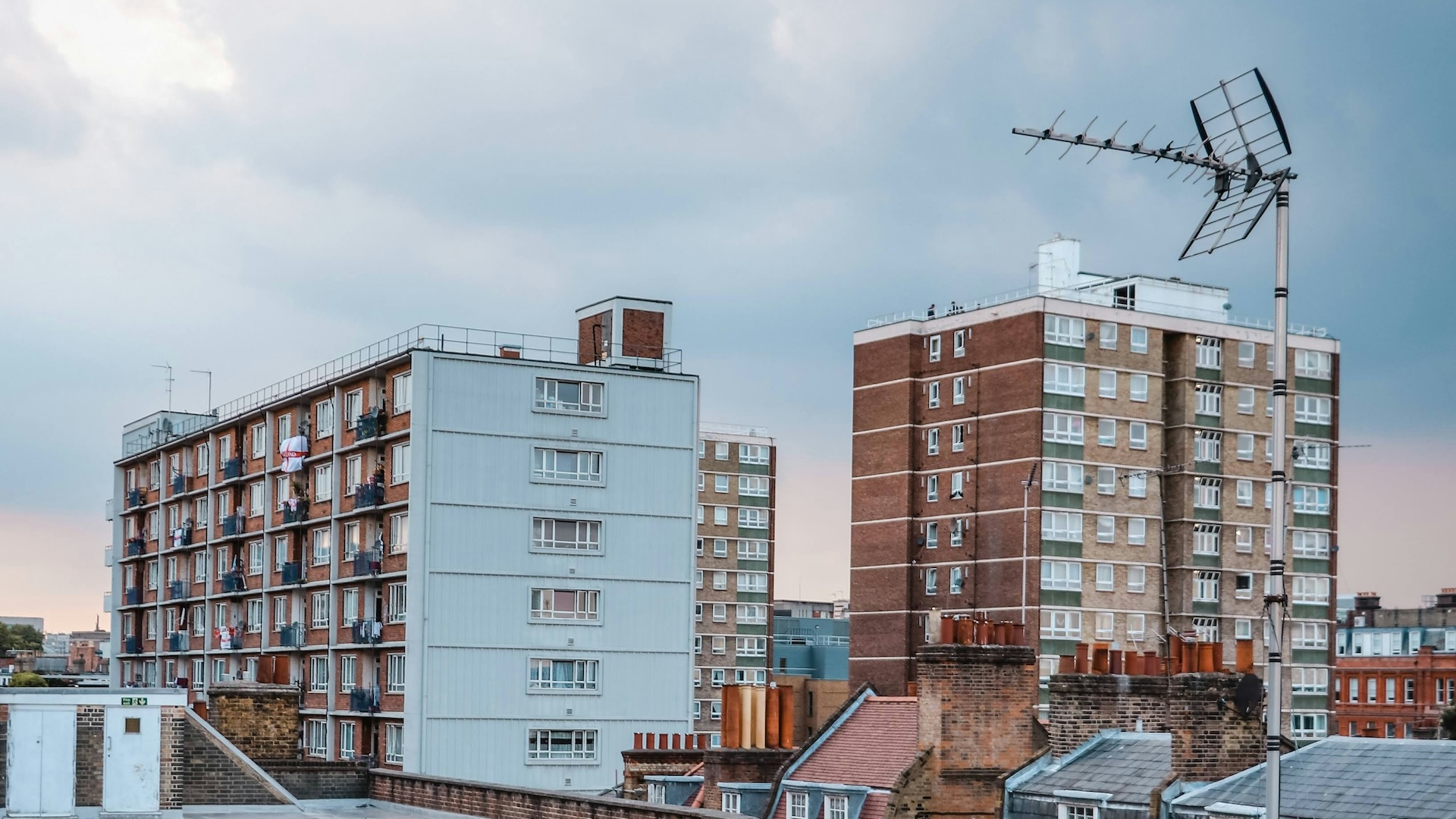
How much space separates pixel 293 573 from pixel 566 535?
63.2 feet

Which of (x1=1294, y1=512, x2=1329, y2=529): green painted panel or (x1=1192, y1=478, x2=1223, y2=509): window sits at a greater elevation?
(x1=1192, y1=478, x2=1223, y2=509): window

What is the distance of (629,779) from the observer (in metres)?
57.5

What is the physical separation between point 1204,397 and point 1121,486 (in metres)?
9.20

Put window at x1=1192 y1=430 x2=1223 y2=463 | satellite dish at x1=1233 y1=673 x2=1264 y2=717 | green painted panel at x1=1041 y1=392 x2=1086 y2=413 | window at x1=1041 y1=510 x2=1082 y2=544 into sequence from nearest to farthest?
satellite dish at x1=1233 y1=673 x2=1264 y2=717 < window at x1=1041 y1=510 x2=1082 y2=544 < green painted panel at x1=1041 y1=392 x2=1086 y2=413 < window at x1=1192 y1=430 x2=1223 y2=463

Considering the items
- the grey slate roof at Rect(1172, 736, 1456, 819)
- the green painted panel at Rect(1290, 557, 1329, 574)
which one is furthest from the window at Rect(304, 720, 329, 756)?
the green painted panel at Rect(1290, 557, 1329, 574)

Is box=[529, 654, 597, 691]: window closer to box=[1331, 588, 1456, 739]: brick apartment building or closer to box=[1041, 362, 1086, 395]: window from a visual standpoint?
box=[1041, 362, 1086, 395]: window

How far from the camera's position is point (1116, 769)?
36125 millimetres

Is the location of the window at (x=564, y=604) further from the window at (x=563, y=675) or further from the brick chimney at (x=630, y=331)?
the brick chimney at (x=630, y=331)

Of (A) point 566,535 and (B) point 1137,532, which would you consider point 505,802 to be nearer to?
(A) point 566,535

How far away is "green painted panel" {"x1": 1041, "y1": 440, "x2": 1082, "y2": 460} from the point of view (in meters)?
112

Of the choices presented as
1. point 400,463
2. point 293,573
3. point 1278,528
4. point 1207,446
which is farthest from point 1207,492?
point 1278,528

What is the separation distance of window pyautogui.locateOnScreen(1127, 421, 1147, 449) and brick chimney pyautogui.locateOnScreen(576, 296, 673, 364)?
41147 millimetres

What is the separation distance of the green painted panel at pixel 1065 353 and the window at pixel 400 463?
40445mm

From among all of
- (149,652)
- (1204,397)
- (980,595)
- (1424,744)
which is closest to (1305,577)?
(1204,397)
